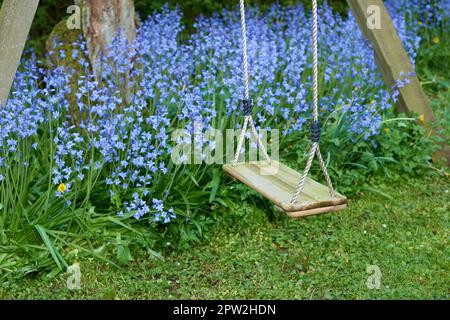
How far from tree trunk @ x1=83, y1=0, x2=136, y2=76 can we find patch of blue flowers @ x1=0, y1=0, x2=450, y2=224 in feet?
0.34

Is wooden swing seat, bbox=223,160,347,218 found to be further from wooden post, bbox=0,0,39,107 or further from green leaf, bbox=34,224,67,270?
wooden post, bbox=0,0,39,107

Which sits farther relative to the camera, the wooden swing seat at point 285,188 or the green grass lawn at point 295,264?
the green grass lawn at point 295,264

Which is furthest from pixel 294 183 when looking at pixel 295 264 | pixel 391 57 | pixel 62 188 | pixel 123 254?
pixel 391 57

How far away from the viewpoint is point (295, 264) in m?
4.29

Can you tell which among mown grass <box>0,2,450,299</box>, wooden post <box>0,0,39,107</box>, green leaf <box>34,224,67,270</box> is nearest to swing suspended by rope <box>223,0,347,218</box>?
mown grass <box>0,2,450,299</box>

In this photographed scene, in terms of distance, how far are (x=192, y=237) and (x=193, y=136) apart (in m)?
0.74

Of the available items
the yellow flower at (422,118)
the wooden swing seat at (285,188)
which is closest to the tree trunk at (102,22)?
the wooden swing seat at (285,188)

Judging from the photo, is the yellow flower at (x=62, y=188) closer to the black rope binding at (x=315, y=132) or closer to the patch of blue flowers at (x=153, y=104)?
the patch of blue flowers at (x=153, y=104)

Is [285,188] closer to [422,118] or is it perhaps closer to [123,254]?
[123,254]

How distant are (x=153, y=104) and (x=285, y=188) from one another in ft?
4.98

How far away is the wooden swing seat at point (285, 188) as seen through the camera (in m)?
3.52

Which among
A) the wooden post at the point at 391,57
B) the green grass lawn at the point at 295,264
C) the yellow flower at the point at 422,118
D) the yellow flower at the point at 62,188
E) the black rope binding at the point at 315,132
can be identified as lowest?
the green grass lawn at the point at 295,264

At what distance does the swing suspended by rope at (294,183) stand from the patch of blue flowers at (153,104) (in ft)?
2.04

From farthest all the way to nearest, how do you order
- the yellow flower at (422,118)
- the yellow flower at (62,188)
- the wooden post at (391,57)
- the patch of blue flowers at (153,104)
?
the yellow flower at (422,118), the wooden post at (391,57), the patch of blue flowers at (153,104), the yellow flower at (62,188)
